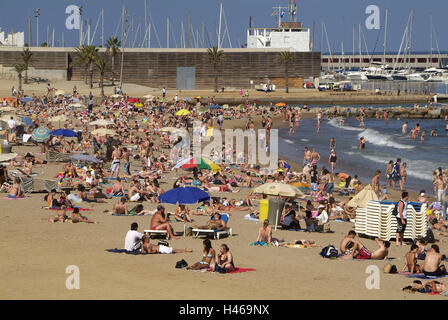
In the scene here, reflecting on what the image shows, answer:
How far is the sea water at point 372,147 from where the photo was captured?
3161cm

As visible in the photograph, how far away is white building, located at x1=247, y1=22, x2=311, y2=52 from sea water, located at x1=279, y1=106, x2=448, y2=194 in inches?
1193

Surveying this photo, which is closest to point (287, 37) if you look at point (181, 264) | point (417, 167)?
point (417, 167)

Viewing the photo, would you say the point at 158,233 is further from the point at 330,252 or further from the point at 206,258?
the point at 330,252

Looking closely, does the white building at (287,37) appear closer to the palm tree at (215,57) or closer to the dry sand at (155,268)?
the palm tree at (215,57)

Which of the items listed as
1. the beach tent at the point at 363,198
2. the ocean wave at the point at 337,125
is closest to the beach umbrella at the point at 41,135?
the beach tent at the point at 363,198

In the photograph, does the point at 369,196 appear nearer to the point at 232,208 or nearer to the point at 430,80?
the point at 232,208

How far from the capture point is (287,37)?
87.9m

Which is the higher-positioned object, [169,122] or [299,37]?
[299,37]

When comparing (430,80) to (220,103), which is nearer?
(220,103)

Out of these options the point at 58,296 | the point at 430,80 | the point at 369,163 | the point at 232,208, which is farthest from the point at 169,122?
the point at 430,80

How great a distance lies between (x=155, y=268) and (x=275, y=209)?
5.39m

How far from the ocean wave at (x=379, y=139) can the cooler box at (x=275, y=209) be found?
2580 centimetres
